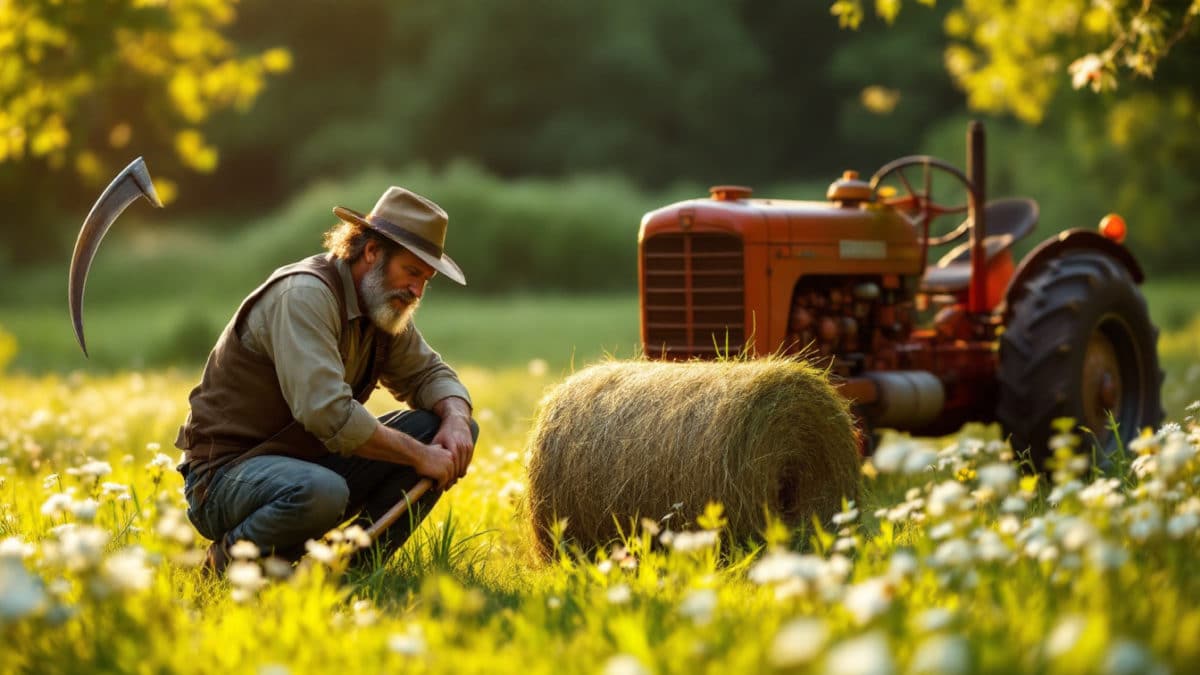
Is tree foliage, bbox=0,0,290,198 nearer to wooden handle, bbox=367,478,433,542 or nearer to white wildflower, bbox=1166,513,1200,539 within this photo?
wooden handle, bbox=367,478,433,542

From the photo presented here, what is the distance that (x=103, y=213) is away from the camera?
4.82 m

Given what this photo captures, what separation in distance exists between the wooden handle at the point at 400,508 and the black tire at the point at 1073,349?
3.24 m

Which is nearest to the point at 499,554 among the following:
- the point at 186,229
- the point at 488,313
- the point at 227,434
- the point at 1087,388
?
the point at 227,434

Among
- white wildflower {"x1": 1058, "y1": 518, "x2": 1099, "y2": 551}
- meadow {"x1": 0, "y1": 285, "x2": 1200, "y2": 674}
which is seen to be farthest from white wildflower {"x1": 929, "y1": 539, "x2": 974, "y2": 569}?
white wildflower {"x1": 1058, "y1": 518, "x2": 1099, "y2": 551}

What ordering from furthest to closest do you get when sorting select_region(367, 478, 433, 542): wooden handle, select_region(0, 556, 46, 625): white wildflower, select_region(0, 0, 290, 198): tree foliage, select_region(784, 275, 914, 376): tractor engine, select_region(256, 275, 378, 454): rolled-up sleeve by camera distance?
select_region(0, 0, 290, 198): tree foliage < select_region(784, 275, 914, 376): tractor engine < select_region(367, 478, 433, 542): wooden handle < select_region(256, 275, 378, 454): rolled-up sleeve < select_region(0, 556, 46, 625): white wildflower

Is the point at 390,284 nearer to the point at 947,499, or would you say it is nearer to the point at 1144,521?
the point at 947,499

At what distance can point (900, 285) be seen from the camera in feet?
22.2

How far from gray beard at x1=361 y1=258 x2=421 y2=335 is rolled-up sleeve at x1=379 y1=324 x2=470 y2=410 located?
29cm

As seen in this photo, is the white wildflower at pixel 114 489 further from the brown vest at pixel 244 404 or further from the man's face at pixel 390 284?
the man's face at pixel 390 284

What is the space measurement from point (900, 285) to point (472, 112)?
3308 cm

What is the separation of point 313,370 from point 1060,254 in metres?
4.32

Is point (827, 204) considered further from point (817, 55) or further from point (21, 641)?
point (817, 55)

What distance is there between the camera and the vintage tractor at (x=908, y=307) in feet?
19.8

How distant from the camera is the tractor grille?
Result: 6008 millimetres
